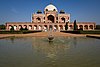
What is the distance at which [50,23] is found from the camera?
5331cm

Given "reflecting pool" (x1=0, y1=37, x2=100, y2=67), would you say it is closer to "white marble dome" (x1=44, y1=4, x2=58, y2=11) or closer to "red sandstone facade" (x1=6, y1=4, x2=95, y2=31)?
"red sandstone facade" (x1=6, y1=4, x2=95, y2=31)

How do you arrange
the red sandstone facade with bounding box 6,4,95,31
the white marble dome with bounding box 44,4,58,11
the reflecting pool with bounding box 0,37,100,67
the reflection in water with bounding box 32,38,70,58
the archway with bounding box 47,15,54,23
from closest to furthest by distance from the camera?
1. the reflecting pool with bounding box 0,37,100,67
2. the reflection in water with bounding box 32,38,70,58
3. the red sandstone facade with bounding box 6,4,95,31
4. the white marble dome with bounding box 44,4,58,11
5. the archway with bounding box 47,15,54,23

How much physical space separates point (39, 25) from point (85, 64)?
47197mm

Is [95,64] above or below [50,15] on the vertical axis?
below

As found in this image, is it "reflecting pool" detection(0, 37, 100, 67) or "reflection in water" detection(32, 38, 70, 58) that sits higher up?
"reflection in water" detection(32, 38, 70, 58)

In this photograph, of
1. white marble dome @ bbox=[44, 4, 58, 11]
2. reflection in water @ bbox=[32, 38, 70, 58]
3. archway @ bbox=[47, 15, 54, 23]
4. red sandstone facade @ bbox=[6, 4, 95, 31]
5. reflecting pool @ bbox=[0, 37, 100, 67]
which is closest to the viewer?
reflecting pool @ bbox=[0, 37, 100, 67]

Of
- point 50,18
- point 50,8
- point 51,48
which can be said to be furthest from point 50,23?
point 51,48

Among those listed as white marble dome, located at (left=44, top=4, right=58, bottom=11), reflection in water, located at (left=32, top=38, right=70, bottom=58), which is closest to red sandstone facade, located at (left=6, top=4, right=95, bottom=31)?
white marble dome, located at (left=44, top=4, right=58, bottom=11)

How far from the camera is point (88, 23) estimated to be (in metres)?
54.2

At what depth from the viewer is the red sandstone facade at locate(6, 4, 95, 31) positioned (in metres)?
53.1

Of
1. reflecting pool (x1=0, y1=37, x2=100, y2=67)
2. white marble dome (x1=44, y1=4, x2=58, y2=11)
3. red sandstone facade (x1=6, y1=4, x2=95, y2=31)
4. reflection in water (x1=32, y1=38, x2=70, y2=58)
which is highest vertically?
white marble dome (x1=44, y1=4, x2=58, y2=11)

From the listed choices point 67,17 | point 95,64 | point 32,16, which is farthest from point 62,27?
point 95,64

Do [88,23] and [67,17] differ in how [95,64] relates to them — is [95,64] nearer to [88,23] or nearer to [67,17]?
[88,23]

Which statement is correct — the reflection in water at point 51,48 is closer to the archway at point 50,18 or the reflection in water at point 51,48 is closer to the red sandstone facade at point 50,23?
the red sandstone facade at point 50,23
